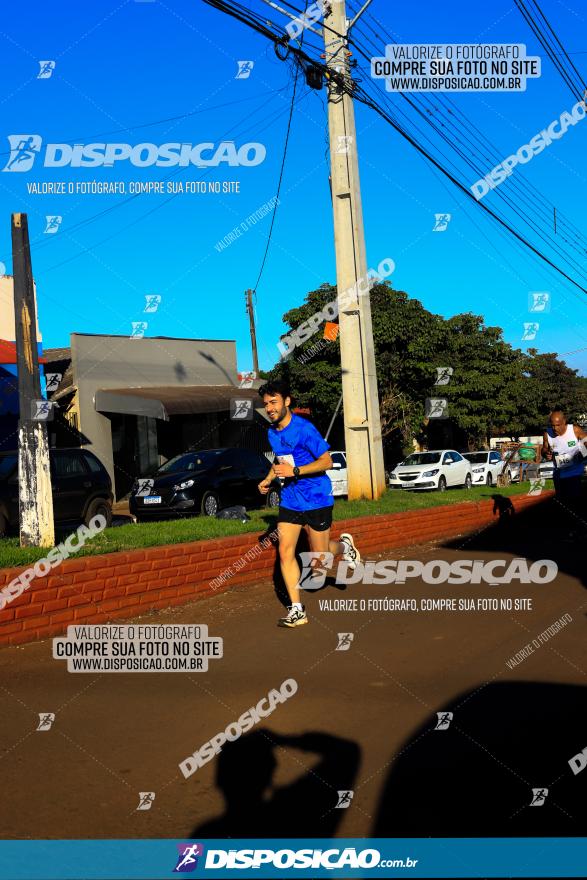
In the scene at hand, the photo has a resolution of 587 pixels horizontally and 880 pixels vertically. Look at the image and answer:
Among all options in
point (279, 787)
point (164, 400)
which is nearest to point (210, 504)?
point (164, 400)

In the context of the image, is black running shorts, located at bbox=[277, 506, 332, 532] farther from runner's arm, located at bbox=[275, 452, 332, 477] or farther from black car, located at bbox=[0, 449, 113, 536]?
black car, located at bbox=[0, 449, 113, 536]

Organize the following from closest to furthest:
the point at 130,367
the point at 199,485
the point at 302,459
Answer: the point at 302,459
the point at 199,485
the point at 130,367

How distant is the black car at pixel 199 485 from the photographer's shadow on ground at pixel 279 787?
1230cm

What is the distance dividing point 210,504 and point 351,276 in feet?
19.9

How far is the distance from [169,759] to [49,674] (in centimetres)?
185

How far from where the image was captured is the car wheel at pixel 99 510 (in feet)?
52.4

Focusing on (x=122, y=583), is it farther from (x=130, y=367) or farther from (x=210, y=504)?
(x=130, y=367)

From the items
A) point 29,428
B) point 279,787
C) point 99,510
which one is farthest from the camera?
point 99,510

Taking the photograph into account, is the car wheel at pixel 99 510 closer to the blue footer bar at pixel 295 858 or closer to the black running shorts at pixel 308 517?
the black running shorts at pixel 308 517

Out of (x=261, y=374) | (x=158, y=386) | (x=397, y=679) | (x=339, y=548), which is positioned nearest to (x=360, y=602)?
(x=339, y=548)

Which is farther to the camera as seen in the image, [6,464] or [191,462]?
[191,462]

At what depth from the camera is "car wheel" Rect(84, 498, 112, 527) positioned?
629 inches

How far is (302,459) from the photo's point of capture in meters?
7.10

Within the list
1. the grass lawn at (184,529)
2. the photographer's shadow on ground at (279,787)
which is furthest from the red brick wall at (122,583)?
the photographer's shadow on ground at (279,787)
